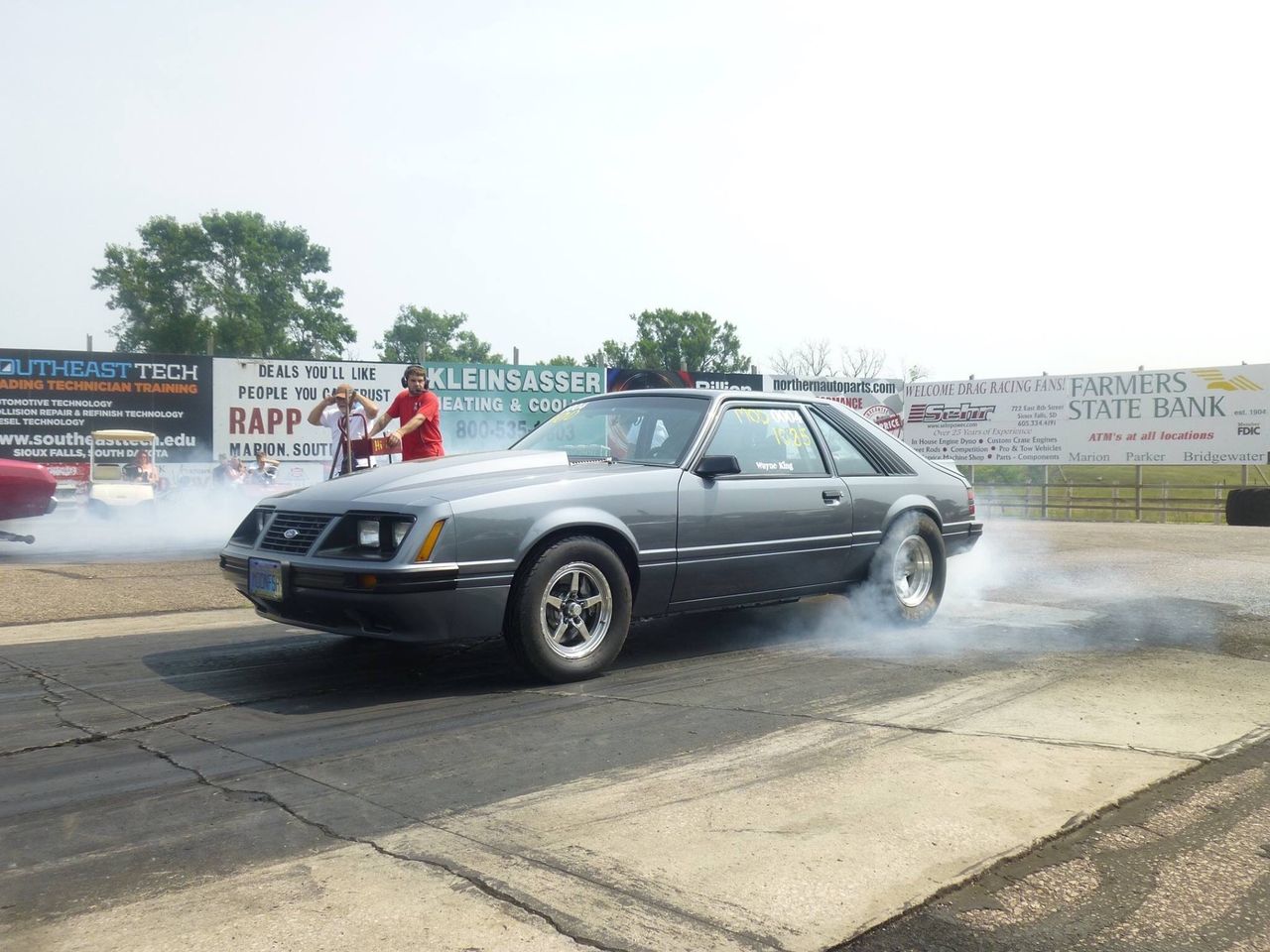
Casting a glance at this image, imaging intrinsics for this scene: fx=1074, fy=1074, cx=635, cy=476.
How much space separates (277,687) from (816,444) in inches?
133

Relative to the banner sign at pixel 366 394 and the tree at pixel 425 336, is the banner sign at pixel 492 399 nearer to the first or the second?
the banner sign at pixel 366 394

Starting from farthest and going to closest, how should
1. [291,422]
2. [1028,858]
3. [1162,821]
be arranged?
1. [291,422]
2. [1162,821]
3. [1028,858]

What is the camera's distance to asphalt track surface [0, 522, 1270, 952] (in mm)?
2570

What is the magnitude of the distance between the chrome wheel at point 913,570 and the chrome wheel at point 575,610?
234 centimetres

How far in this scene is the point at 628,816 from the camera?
3.26 metres

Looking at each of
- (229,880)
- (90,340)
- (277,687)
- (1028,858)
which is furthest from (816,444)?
(90,340)

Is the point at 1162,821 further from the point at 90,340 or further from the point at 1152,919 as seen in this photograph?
the point at 90,340

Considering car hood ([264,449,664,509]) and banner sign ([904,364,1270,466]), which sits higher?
banner sign ([904,364,1270,466])

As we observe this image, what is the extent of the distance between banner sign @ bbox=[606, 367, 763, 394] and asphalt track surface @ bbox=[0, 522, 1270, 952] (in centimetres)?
1556

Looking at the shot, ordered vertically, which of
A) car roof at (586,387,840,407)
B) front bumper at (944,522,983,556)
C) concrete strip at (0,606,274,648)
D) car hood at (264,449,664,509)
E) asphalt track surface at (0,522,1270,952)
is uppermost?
car roof at (586,387,840,407)

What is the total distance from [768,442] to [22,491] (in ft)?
27.9

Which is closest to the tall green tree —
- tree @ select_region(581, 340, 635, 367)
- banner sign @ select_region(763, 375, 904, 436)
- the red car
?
tree @ select_region(581, 340, 635, 367)

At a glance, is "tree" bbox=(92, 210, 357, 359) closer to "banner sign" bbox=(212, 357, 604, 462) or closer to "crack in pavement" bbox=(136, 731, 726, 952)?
"banner sign" bbox=(212, 357, 604, 462)

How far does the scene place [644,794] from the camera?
11.4ft
